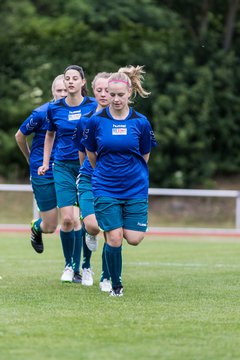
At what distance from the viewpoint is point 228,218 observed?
85.3 ft

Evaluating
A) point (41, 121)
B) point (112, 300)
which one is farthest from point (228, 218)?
point (112, 300)

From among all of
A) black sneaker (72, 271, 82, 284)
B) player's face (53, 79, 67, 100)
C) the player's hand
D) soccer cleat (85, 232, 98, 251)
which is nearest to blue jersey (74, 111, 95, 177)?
the player's hand

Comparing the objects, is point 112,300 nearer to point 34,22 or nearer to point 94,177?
point 94,177

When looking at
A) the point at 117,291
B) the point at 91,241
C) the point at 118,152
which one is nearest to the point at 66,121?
the point at 91,241

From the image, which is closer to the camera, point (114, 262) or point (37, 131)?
point (114, 262)

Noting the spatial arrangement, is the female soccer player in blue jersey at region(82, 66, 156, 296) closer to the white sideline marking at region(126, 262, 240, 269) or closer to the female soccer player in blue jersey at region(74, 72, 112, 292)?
the female soccer player in blue jersey at region(74, 72, 112, 292)

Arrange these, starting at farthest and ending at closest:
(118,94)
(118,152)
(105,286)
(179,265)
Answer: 1. (179,265)
2. (105,286)
3. (118,152)
4. (118,94)

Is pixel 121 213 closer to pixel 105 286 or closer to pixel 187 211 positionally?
pixel 105 286

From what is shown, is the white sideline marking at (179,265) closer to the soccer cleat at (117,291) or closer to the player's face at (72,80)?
the player's face at (72,80)

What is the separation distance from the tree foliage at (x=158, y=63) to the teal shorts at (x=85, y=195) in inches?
724

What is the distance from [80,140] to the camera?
9.37m

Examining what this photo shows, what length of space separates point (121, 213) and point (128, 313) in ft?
4.65

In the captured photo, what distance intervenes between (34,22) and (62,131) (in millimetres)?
20715

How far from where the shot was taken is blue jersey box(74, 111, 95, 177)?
9297 millimetres
